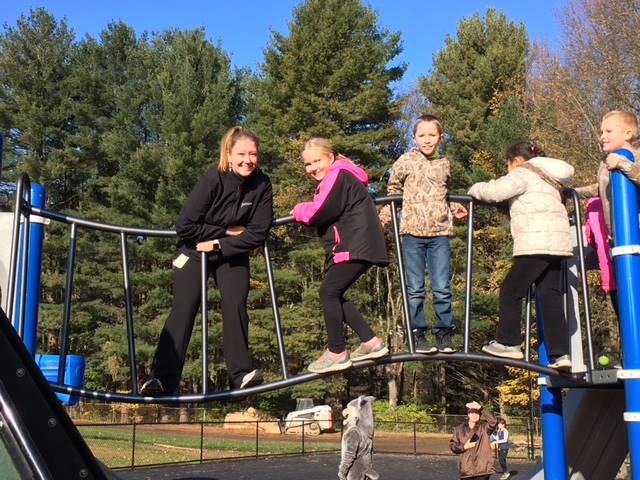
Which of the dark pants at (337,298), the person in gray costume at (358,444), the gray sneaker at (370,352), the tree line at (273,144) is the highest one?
the tree line at (273,144)

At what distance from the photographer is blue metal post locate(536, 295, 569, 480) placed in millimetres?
5531

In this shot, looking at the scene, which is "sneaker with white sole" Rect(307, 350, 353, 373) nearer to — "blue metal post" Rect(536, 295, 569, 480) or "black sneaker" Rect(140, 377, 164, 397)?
"black sneaker" Rect(140, 377, 164, 397)

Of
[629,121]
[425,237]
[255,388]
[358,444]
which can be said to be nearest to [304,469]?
[358,444]

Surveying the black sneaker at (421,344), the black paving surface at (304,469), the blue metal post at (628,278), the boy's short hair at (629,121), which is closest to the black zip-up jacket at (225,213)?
the black sneaker at (421,344)

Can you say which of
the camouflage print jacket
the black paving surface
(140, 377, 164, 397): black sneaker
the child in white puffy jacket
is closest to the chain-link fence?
the black paving surface

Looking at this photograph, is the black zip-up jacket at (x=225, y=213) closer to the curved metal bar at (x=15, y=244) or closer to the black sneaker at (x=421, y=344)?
the curved metal bar at (x=15, y=244)

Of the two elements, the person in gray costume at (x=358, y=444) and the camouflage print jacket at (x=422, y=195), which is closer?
the camouflage print jacket at (x=422, y=195)

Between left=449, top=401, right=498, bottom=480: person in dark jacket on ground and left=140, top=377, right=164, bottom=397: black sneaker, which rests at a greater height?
left=140, top=377, right=164, bottom=397: black sneaker

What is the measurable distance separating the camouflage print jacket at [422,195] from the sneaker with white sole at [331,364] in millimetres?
908

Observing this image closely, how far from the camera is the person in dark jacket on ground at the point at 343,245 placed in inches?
173

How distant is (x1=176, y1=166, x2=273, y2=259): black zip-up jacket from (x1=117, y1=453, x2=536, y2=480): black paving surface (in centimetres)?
1060

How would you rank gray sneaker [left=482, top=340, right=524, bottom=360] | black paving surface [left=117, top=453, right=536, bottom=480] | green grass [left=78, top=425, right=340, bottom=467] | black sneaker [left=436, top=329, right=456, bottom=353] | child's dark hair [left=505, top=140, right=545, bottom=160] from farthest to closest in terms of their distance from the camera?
1. green grass [left=78, top=425, right=340, bottom=467]
2. black paving surface [left=117, top=453, right=536, bottom=480]
3. child's dark hair [left=505, top=140, right=545, bottom=160]
4. black sneaker [left=436, top=329, right=456, bottom=353]
5. gray sneaker [left=482, top=340, right=524, bottom=360]

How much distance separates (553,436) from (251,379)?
7.89 ft

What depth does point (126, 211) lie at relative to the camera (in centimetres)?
3738
